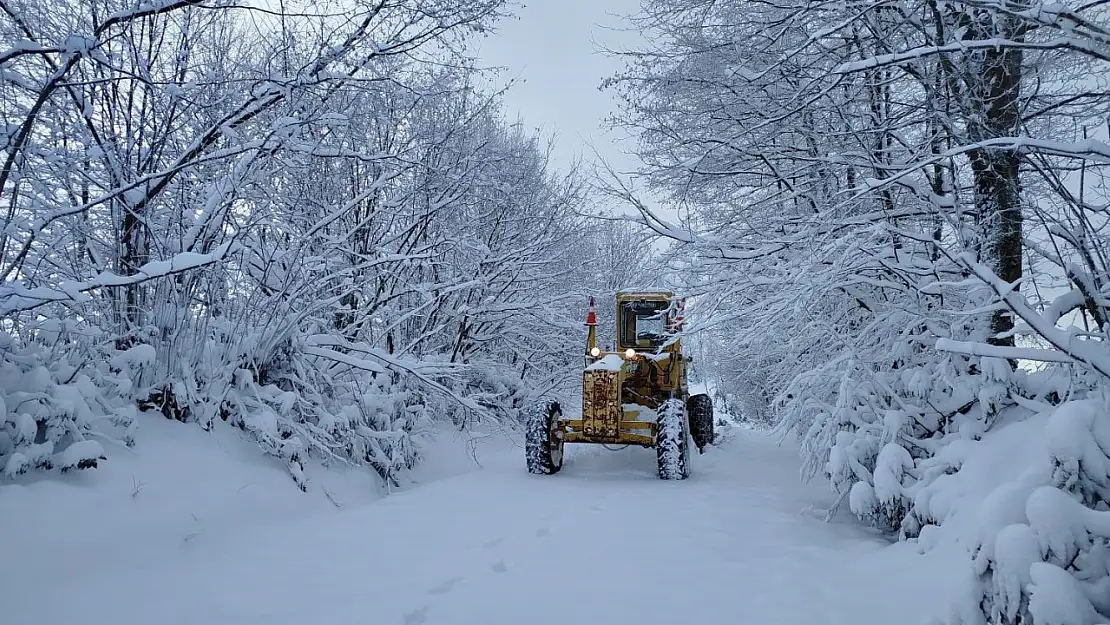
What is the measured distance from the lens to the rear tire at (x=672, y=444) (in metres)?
7.23

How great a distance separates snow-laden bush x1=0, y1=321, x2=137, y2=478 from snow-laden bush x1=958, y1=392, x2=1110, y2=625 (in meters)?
4.42

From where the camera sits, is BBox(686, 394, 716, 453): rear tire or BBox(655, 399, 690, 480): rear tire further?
BBox(686, 394, 716, 453): rear tire

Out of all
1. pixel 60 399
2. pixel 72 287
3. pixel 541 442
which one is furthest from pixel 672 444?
pixel 72 287

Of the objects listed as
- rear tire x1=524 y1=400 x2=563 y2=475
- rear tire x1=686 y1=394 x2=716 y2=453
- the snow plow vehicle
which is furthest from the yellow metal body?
rear tire x1=686 y1=394 x2=716 y2=453

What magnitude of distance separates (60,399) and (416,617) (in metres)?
2.42

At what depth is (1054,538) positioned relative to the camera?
2.43 m

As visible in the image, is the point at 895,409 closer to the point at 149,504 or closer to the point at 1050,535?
the point at 1050,535

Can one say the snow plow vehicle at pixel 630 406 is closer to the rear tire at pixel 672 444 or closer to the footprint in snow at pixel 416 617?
the rear tire at pixel 672 444

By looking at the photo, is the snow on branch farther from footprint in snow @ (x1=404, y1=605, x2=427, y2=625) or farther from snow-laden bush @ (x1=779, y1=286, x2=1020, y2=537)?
snow-laden bush @ (x1=779, y1=286, x2=1020, y2=537)

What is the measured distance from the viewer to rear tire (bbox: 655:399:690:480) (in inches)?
285

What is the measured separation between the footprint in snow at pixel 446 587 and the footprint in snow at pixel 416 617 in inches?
9.2

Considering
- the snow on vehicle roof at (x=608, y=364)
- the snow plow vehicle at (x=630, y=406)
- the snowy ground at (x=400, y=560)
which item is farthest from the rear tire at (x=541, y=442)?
the snowy ground at (x=400, y=560)

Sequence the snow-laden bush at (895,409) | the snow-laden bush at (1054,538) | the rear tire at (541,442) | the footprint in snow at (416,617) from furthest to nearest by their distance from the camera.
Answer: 1. the rear tire at (541,442)
2. the snow-laden bush at (895,409)
3. the footprint in snow at (416,617)
4. the snow-laden bush at (1054,538)

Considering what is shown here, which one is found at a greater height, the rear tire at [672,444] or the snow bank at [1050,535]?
the snow bank at [1050,535]
